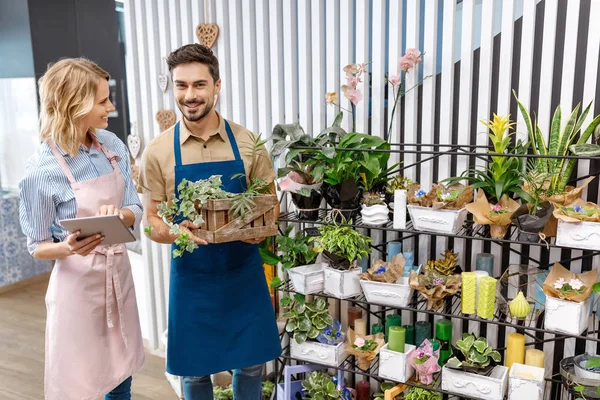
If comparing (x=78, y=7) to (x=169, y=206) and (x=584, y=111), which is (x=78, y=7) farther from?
(x=584, y=111)

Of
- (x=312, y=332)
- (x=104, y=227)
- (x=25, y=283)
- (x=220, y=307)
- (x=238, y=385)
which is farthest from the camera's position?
(x=25, y=283)

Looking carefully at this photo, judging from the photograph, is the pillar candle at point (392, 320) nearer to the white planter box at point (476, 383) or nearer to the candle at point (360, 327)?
the candle at point (360, 327)

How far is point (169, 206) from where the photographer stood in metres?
2.26

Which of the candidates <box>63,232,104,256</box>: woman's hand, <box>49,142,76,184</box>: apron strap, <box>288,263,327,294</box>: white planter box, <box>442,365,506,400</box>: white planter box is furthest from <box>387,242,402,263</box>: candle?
<box>49,142,76,184</box>: apron strap

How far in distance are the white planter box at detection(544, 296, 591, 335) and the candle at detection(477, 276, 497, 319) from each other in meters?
0.20

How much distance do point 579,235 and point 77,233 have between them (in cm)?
177

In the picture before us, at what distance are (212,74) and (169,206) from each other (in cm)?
52

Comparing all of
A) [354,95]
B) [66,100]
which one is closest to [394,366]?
[354,95]

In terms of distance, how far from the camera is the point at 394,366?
2607 millimetres

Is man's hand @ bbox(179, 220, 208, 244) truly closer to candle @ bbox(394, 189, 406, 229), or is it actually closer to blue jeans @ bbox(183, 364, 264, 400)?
blue jeans @ bbox(183, 364, 264, 400)

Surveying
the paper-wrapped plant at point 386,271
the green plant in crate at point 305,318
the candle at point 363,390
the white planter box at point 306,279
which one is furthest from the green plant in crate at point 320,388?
the paper-wrapped plant at point 386,271

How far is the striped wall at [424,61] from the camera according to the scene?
2.43 metres

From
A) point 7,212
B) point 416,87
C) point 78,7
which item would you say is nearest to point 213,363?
point 416,87

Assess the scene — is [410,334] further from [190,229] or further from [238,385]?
[190,229]
